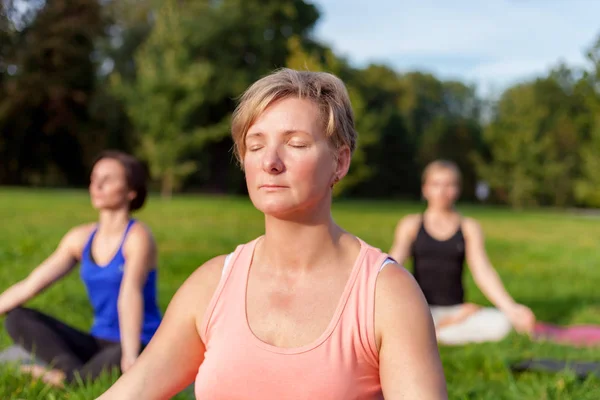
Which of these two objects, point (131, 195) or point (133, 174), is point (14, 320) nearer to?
point (131, 195)

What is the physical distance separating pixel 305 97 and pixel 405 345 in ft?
2.23

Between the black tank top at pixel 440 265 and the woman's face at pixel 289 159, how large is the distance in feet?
14.3

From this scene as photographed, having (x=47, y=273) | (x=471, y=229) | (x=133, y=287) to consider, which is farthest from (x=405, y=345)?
(x=471, y=229)

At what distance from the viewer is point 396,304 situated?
1683 mm

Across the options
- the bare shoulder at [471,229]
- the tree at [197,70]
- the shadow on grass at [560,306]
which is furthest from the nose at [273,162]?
the tree at [197,70]

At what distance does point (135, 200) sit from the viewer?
4.41 metres

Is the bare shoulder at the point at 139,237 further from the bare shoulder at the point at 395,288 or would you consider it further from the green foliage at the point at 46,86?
the green foliage at the point at 46,86

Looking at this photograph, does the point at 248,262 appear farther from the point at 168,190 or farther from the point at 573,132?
the point at 573,132

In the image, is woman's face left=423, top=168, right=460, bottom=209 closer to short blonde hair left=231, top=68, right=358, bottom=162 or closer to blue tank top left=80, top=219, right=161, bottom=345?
blue tank top left=80, top=219, right=161, bottom=345

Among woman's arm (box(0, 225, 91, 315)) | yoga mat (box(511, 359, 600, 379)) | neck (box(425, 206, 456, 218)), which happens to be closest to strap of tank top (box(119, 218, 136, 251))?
woman's arm (box(0, 225, 91, 315))

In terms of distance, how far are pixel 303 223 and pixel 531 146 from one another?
41.3 m

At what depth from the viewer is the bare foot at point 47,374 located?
12.7 ft

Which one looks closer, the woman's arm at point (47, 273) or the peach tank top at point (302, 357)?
the peach tank top at point (302, 357)

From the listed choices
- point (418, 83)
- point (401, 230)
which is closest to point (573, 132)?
point (418, 83)
